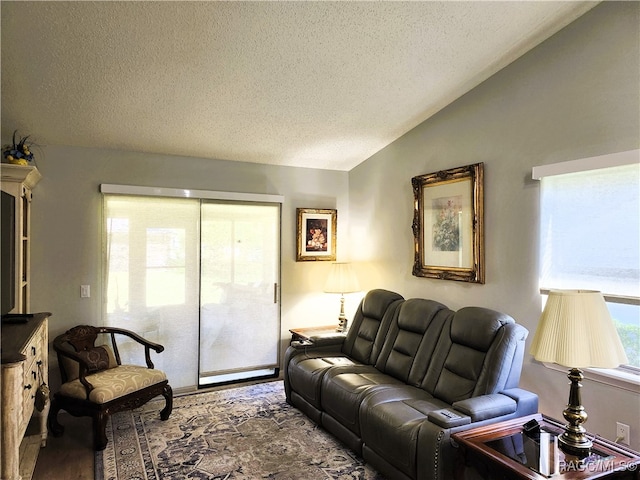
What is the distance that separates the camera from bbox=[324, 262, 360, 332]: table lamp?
4.48m

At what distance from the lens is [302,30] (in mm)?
2572

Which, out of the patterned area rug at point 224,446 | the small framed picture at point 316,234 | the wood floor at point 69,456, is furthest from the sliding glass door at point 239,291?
the wood floor at point 69,456

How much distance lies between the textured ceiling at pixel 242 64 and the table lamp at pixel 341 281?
1.40m

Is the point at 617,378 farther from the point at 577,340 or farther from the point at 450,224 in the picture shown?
the point at 450,224

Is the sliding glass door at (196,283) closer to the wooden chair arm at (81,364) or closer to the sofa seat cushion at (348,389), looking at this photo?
the wooden chair arm at (81,364)

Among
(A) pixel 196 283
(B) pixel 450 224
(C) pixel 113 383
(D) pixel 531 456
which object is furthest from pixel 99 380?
(B) pixel 450 224

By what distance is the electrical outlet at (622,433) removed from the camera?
243 centimetres

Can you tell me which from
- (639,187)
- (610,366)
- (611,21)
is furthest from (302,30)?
(610,366)

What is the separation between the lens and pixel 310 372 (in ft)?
11.6

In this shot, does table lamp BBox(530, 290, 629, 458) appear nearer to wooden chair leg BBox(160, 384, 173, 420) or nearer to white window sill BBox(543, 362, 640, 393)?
white window sill BBox(543, 362, 640, 393)

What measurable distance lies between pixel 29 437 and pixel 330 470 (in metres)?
2.19

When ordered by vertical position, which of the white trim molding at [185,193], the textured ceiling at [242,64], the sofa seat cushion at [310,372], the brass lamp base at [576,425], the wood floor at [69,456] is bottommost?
the wood floor at [69,456]

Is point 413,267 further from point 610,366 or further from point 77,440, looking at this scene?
point 77,440

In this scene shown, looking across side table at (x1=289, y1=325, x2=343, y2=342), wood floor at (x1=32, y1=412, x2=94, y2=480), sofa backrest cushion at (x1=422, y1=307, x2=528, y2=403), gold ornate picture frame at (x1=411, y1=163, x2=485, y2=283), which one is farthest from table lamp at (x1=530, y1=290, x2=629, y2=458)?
wood floor at (x1=32, y1=412, x2=94, y2=480)
